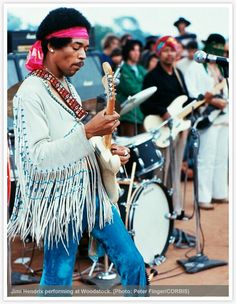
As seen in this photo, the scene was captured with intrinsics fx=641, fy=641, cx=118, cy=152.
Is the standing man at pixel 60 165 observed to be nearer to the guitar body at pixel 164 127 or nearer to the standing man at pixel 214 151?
the guitar body at pixel 164 127

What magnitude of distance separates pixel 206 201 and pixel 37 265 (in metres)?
2.09

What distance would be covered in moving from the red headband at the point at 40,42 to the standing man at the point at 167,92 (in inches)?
98.6

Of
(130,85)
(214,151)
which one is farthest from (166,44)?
(214,151)

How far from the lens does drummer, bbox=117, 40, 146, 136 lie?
6.20m

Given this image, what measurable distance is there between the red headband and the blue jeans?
28.0 inches

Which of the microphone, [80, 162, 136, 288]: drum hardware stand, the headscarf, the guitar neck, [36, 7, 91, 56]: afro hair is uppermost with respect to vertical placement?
the headscarf

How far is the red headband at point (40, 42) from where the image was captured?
2.82 m

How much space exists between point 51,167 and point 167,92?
280 centimetres

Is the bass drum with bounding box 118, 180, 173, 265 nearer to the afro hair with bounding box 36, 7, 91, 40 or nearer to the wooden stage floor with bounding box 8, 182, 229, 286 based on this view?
the wooden stage floor with bounding box 8, 182, 229, 286

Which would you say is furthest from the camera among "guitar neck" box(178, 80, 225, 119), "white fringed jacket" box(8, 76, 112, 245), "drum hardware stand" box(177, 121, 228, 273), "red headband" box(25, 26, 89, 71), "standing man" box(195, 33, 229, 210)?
"standing man" box(195, 33, 229, 210)

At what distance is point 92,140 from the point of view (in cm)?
288

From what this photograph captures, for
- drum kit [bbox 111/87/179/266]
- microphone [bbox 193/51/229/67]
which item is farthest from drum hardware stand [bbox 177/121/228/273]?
microphone [bbox 193/51/229/67]

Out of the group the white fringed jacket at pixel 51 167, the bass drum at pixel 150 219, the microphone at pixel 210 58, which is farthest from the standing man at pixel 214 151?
the white fringed jacket at pixel 51 167
